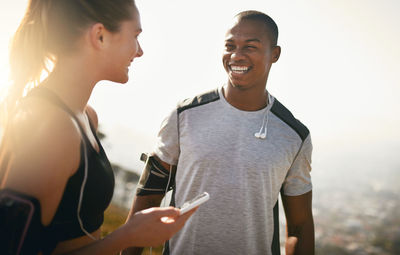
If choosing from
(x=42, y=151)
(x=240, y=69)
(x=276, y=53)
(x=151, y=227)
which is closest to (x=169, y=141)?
(x=240, y=69)

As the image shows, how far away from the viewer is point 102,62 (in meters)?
1.62

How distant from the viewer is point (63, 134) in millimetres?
1218

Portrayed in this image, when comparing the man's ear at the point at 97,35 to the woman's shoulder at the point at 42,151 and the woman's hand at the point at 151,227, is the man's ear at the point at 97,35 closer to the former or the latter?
the woman's shoulder at the point at 42,151

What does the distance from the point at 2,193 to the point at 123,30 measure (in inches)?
44.1

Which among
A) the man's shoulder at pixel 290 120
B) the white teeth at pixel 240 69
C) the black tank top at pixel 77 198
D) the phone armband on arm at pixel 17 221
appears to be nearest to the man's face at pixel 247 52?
the white teeth at pixel 240 69

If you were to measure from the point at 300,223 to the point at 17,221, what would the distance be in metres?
2.33

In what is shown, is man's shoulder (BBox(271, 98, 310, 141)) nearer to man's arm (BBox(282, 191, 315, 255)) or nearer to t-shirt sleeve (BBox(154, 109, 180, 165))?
man's arm (BBox(282, 191, 315, 255))

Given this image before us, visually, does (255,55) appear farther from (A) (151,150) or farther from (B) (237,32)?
(A) (151,150)

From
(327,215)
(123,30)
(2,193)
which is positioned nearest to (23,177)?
(2,193)

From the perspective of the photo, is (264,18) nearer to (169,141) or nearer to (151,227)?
(169,141)

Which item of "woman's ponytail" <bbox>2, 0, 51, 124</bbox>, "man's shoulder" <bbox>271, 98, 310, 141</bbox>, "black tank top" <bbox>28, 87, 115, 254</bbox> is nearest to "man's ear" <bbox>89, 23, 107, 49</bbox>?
"woman's ponytail" <bbox>2, 0, 51, 124</bbox>

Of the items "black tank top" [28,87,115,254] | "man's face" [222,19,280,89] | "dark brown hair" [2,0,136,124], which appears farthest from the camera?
"man's face" [222,19,280,89]

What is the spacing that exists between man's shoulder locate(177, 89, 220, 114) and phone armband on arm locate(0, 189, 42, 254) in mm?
1572

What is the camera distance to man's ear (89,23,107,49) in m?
1.50
